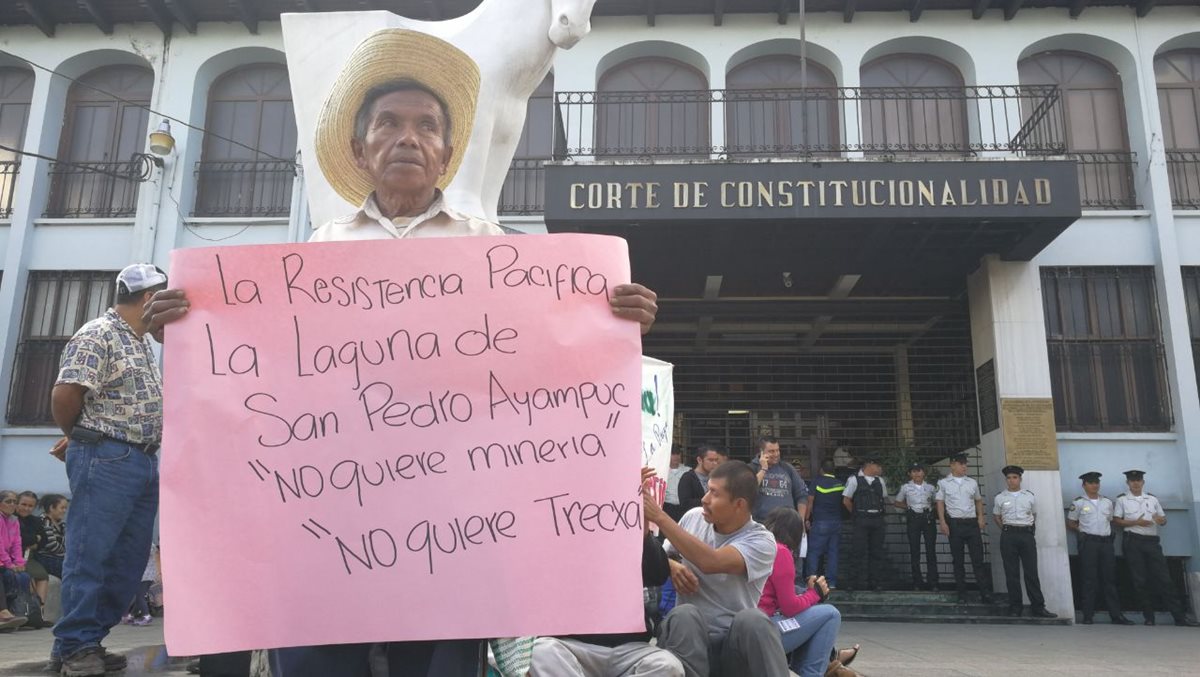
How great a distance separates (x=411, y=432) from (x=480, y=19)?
8.53 ft

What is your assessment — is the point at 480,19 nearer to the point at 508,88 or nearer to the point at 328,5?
the point at 508,88

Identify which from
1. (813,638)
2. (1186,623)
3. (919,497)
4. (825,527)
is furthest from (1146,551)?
(813,638)

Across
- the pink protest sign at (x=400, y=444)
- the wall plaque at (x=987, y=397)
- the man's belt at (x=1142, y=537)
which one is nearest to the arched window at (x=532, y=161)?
the wall plaque at (x=987, y=397)

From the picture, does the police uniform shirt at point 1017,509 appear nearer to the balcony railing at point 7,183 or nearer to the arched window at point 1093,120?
the arched window at point 1093,120

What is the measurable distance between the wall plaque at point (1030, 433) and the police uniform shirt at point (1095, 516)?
22.6 inches

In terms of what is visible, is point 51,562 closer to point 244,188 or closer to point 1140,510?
point 244,188

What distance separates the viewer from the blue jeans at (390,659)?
2250mm

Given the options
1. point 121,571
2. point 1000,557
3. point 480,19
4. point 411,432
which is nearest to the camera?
point 411,432

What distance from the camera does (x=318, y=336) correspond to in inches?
93.9

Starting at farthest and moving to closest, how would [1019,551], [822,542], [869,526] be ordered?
[869,526] → [822,542] → [1019,551]

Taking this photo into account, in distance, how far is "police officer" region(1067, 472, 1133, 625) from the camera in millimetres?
11094

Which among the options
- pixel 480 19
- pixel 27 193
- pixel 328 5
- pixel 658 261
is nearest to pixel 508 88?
pixel 480 19

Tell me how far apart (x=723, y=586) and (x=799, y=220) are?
7689 mm

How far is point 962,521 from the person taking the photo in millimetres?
11430
